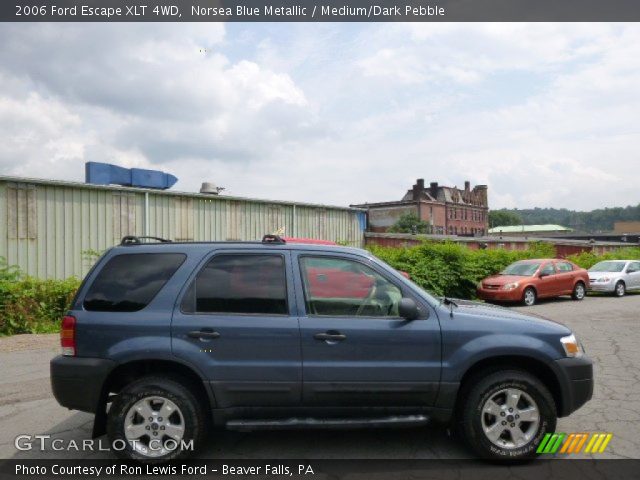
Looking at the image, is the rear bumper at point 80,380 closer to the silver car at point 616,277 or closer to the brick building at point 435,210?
the silver car at point 616,277

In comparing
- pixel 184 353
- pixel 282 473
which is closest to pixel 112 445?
pixel 184 353

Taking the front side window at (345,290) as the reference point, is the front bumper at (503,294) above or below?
below

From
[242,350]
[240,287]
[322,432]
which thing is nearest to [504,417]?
[322,432]

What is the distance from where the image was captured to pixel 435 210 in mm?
79188

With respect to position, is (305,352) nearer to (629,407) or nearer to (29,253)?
(629,407)

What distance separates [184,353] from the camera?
3932 mm

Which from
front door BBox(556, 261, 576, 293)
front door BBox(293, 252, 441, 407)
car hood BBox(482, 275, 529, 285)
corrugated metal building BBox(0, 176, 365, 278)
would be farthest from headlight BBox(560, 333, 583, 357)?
corrugated metal building BBox(0, 176, 365, 278)

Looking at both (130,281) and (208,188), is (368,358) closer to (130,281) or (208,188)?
(130,281)

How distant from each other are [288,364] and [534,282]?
1354cm

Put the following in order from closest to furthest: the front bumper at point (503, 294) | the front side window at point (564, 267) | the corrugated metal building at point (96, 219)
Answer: the corrugated metal building at point (96, 219)
the front bumper at point (503, 294)
the front side window at point (564, 267)

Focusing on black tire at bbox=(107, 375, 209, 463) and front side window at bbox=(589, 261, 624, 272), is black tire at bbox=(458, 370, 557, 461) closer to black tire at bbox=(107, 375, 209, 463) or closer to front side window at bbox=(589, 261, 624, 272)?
black tire at bbox=(107, 375, 209, 463)

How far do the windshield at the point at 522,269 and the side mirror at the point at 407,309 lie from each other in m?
13.2

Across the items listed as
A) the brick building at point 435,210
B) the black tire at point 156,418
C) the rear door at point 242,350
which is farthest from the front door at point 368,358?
the brick building at point 435,210

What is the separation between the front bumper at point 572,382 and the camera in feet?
13.4
